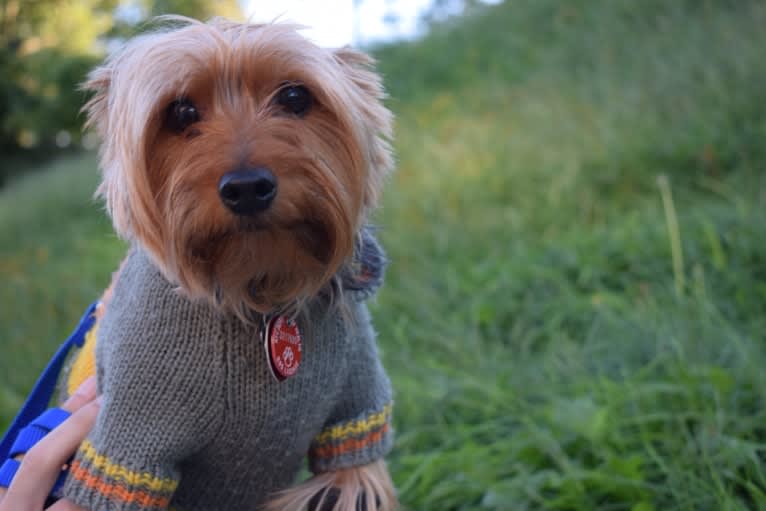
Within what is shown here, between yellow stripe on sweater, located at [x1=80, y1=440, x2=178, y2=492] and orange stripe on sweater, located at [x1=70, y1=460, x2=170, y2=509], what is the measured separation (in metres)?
0.02

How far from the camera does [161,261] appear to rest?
1.45m

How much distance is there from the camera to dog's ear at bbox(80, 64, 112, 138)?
1.61 meters

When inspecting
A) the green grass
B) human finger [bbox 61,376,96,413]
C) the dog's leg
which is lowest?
the green grass

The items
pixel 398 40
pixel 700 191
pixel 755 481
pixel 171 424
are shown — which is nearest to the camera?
pixel 171 424

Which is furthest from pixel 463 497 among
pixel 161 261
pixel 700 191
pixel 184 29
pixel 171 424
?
pixel 700 191


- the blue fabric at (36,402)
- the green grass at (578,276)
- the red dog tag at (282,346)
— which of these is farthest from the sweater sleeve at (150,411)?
the green grass at (578,276)

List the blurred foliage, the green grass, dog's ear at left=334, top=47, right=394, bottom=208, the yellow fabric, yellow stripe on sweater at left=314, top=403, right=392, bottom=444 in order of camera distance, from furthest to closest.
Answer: the blurred foliage → the green grass → the yellow fabric → yellow stripe on sweater at left=314, top=403, right=392, bottom=444 → dog's ear at left=334, top=47, right=394, bottom=208

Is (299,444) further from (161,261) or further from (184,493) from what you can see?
(161,261)

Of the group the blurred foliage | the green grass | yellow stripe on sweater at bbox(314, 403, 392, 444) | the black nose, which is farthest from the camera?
Result: the blurred foliage

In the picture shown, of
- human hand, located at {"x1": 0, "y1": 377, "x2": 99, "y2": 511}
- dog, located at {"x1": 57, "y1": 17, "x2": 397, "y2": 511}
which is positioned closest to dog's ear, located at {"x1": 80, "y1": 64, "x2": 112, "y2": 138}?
dog, located at {"x1": 57, "y1": 17, "x2": 397, "y2": 511}

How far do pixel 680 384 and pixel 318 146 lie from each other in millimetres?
1483

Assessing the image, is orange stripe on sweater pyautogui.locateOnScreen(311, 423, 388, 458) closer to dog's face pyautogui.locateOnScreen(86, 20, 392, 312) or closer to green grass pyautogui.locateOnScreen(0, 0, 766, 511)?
dog's face pyautogui.locateOnScreen(86, 20, 392, 312)

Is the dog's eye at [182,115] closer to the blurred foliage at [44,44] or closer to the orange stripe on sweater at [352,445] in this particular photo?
the orange stripe on sweater at [352,445]

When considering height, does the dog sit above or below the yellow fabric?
above
